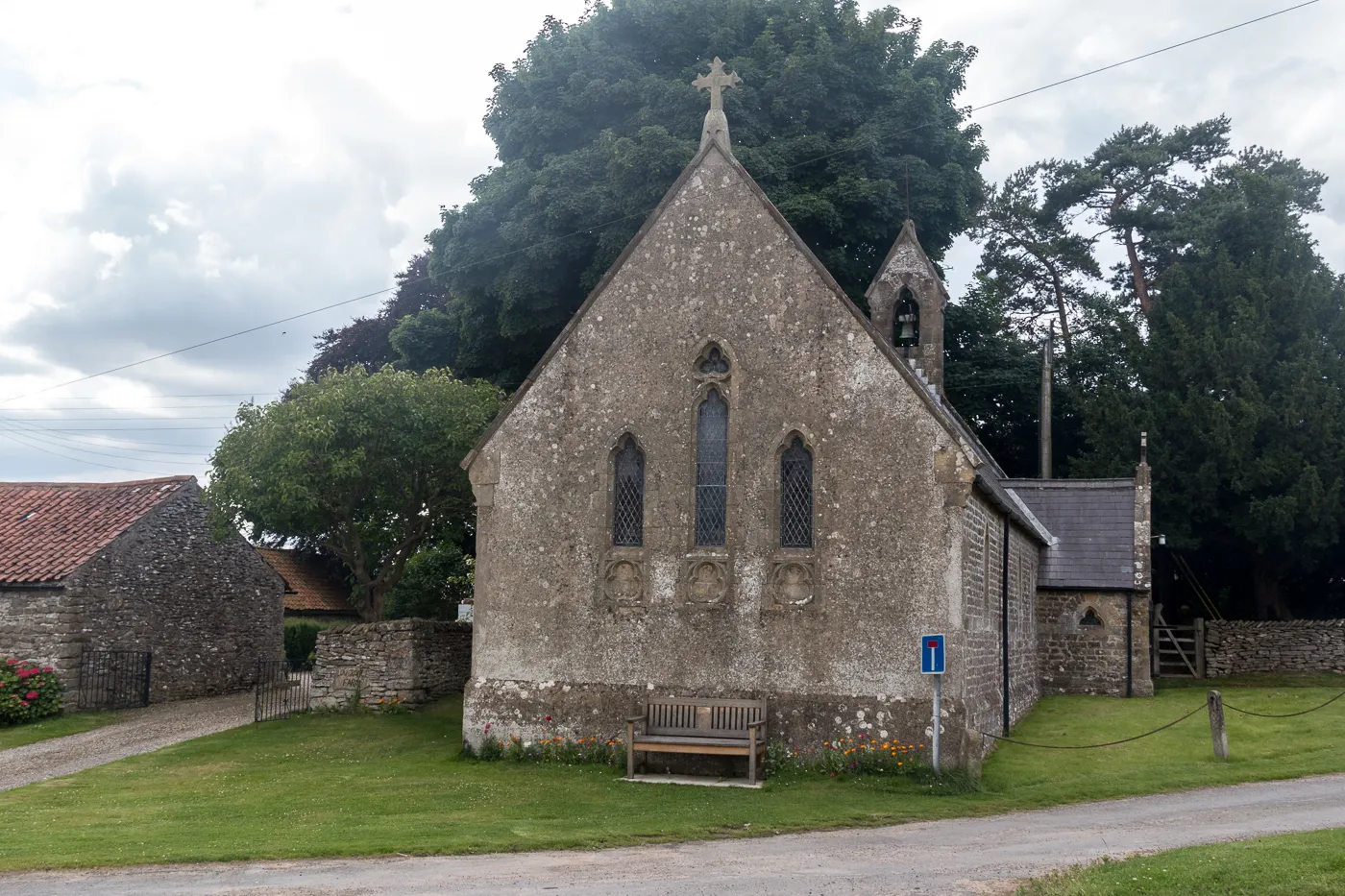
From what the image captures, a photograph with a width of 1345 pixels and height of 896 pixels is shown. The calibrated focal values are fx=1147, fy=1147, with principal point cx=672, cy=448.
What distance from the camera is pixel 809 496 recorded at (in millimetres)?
16859

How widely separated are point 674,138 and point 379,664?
49.7 feet

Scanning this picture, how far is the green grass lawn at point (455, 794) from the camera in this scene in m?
12.3

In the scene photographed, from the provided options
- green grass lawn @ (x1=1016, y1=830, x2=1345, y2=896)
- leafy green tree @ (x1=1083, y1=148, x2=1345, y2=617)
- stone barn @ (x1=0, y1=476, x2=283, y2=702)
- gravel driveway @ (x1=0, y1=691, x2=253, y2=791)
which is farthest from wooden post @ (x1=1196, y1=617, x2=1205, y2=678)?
stone barn @ (x1=0, y1=476, x2=283, y2=702)

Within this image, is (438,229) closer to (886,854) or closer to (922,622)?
(922,622)

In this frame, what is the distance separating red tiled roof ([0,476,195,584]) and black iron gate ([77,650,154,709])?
2182 mm

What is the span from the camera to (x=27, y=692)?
24344mm

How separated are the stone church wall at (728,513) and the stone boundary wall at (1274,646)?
66.1ft

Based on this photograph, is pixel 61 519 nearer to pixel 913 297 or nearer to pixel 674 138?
pixel 674 138

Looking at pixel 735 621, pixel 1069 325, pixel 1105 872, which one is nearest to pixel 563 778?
pixel 735 621

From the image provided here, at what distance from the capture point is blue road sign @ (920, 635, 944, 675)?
1515 centimetres

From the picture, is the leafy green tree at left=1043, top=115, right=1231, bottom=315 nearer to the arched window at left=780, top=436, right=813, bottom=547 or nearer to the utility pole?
the utility pole

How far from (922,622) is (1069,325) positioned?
3512cm

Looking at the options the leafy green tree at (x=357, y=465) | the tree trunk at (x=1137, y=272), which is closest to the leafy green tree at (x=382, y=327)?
the leafy green tree at (x=357, y=465)

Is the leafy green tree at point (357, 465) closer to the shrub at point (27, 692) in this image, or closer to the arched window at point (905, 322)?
the shrub at point (27, 692)
